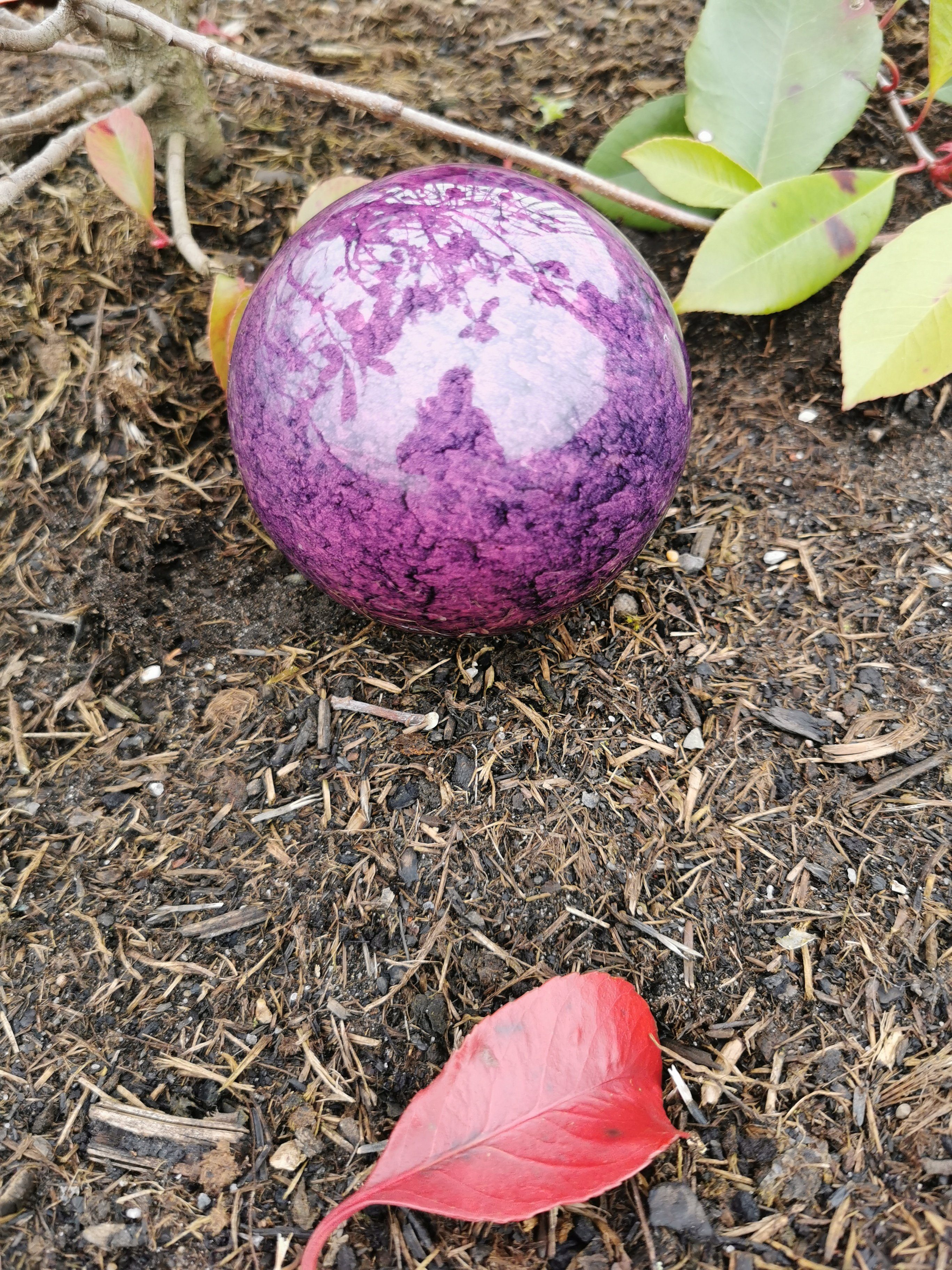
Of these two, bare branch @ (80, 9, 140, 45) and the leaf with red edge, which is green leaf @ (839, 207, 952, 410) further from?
bare branch @ (80, 9, 140, 45)

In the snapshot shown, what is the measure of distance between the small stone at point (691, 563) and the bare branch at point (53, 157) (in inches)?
58.8

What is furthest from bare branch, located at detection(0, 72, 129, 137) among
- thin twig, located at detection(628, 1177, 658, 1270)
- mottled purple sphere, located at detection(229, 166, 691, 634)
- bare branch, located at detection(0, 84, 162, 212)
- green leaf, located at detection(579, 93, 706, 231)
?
thin twig, located at detection(628, 1177, 658, 1270)

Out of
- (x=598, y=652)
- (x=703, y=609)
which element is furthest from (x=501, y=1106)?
(x=703, y=609)

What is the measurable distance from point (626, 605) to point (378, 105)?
1.18 metres

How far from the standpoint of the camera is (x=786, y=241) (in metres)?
1.95

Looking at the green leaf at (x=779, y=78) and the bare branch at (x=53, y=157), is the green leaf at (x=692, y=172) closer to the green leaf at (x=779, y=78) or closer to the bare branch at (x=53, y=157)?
the green leaf at (x=779, y=78)

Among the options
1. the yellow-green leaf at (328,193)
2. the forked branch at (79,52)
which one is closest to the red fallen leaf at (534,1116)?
the yellow-green leaf at (328,193)

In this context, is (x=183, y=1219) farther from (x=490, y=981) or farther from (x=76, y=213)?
(x=76, y=213)

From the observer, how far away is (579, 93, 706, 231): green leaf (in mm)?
2322

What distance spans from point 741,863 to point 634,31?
2452mm

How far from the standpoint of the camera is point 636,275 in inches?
63.6

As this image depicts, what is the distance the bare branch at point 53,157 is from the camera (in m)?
1.84

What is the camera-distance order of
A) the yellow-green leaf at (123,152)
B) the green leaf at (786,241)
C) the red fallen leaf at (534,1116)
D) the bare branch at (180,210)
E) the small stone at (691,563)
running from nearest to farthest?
1. the red fallen leaf at (534,1116)
2. the yellow-green leaf at (123,152)
3. the green leaf at (786,241)
4. the small stone at (691,563)
5. the bare branch at (180,210)

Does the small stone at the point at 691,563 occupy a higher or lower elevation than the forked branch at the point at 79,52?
lower
